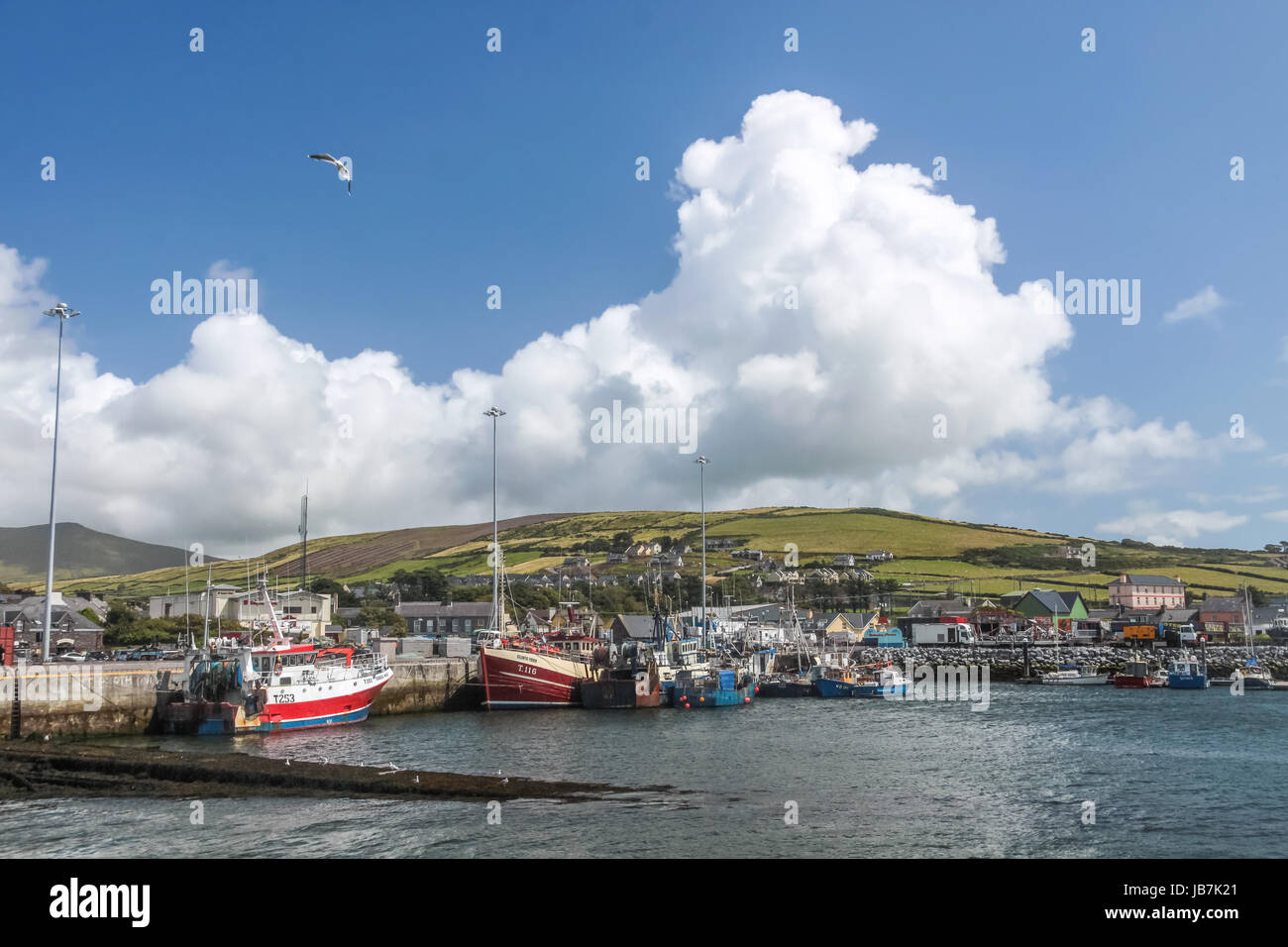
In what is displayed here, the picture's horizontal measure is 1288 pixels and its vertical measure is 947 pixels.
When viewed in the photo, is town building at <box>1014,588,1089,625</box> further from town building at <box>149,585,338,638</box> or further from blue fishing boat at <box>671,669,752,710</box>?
town building at <box>149,585,338,638</box>

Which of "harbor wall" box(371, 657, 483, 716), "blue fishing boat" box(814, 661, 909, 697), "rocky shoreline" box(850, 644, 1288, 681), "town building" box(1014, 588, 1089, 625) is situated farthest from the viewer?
"town building" box(1014, 588, 1089, 625)

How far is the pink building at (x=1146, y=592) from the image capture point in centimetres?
14912

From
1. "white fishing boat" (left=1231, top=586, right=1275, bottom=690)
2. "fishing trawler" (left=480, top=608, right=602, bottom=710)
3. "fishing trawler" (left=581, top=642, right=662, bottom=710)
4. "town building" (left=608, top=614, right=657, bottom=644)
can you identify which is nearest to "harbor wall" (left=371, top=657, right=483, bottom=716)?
"fishing trawler" (left=480, top=608, right=602, bottom=710)

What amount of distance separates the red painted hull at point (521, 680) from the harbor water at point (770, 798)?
590 cm

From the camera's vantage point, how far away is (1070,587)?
160m

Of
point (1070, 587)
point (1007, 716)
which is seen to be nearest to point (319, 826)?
point (1007, 716)

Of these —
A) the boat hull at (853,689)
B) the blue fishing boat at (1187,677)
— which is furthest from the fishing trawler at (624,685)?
the blue fishing boat at (1187,677)

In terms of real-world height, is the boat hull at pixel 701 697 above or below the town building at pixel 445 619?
below

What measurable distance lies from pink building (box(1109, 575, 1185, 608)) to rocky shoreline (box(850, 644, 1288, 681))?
31.2m

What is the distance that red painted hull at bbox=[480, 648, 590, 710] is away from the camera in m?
65.4

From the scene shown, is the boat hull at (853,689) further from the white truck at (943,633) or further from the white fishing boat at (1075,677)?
the white truck at (943,633)

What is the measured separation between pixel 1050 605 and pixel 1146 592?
72.9ft
